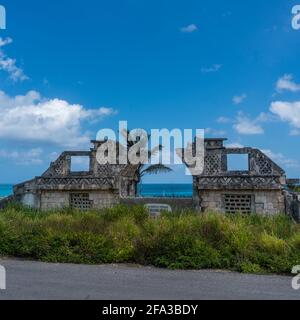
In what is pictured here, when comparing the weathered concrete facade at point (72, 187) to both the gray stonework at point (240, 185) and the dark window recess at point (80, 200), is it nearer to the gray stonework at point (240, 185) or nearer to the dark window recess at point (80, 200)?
the dark window recess at point (80, 200)

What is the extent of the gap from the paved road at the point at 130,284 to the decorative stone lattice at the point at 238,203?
8265 millimetres

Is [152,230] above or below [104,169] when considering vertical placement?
below

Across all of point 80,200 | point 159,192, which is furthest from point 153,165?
point 159,192

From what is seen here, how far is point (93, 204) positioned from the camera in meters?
18.2

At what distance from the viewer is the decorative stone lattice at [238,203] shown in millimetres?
16016

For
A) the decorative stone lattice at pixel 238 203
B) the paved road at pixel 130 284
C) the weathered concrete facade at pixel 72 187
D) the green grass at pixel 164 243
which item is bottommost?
the paved road at pixel 130 284

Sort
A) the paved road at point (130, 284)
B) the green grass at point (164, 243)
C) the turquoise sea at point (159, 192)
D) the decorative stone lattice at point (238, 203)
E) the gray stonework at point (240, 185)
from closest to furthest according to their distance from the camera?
the paved road at point (130, 284), the green grass at point (164, 243), the gray stonework at point (240, 185), the decorative stone lattice at point (238, 203), the turquoise sea at point (159, 192)

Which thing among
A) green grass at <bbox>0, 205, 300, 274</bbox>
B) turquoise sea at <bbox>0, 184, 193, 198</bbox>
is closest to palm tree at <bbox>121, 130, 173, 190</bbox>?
turquoise sea at <bbox>0, 184, 193, 198</bbox>

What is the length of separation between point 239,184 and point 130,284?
9960 mm

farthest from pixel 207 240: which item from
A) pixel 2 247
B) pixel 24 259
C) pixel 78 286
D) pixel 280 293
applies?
pixel 2 247

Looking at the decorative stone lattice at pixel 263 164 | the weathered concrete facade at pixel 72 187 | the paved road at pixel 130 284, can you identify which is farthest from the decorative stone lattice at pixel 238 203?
the paved road at pixel 130 284

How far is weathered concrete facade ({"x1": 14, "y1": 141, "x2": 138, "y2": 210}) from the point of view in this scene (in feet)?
59.2
